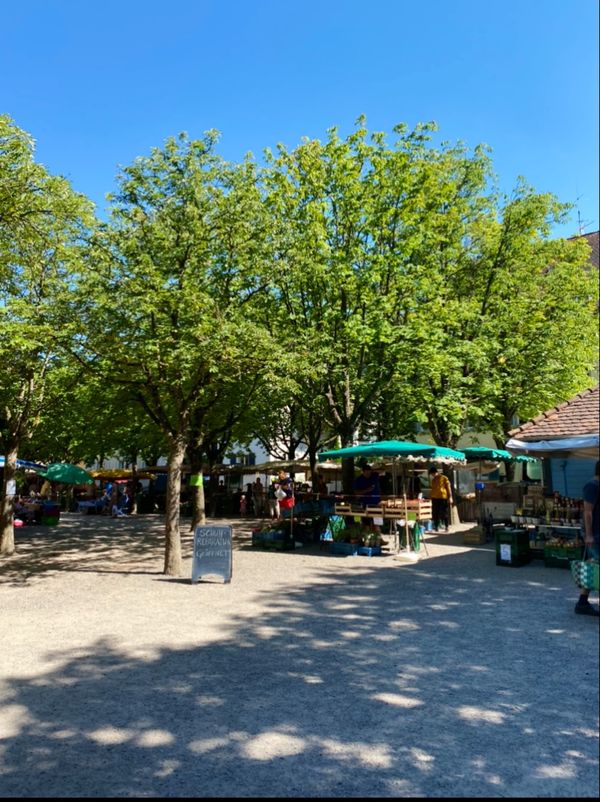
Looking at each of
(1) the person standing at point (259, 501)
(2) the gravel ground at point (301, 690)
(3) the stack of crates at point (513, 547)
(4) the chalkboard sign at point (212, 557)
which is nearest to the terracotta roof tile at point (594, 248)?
(1) the person standing at point (259, 501)

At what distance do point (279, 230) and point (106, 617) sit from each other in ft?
27.5

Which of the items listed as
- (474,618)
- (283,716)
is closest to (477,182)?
(474,618)

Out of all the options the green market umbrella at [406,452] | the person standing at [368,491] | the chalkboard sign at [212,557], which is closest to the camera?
the chalkboard sign at [212,557]

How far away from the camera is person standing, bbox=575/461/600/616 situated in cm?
160

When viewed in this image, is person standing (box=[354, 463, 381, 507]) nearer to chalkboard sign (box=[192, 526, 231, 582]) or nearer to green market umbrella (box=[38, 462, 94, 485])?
chalkboard sign (box=[192, 526, 231, 582])

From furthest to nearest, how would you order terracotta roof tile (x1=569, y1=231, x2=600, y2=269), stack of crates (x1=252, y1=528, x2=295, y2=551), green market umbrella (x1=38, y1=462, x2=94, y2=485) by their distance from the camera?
terracotta roof tile (x1=569, y1=231, x2=600, y2=269)
green market umbrella (x1=38, y1=462, x2=94, y2=485)
stack of crates (x1=252, y1=528, x2=295, y2=551)

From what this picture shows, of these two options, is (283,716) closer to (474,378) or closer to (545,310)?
(474,378)

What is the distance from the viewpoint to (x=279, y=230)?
12.7m

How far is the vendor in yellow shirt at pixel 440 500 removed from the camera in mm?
19641

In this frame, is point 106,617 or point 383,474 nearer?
point 106,617

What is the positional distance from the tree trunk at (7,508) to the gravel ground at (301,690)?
16.4 feet

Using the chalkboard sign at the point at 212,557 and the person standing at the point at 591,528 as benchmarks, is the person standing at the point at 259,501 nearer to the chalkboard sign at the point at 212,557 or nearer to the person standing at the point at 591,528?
the chalkboard sign at the point at 212,557

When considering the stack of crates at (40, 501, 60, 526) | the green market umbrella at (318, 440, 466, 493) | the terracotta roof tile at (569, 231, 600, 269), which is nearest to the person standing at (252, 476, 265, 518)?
the stack of crates at (40, 501, 60, 526)

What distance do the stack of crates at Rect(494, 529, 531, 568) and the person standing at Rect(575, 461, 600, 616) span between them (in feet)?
35.4
